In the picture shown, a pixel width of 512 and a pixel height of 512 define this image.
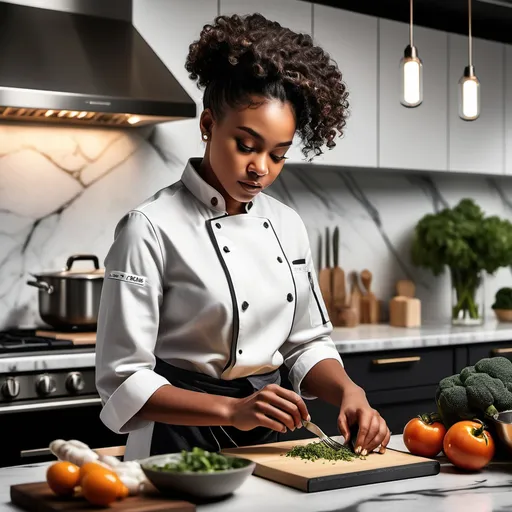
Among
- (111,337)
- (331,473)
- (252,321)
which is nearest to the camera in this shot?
(331,473)

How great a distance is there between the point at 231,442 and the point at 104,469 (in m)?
0.53

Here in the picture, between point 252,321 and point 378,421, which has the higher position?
point 252,321

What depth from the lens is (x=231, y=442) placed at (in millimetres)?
1764

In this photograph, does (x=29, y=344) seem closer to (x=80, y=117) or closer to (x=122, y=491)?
(x=80, y=117)

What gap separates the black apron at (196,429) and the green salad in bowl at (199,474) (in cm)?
37

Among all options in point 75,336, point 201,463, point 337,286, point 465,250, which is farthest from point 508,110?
point 201,463

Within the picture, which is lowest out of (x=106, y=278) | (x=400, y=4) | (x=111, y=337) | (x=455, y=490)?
(x=455, y=490)

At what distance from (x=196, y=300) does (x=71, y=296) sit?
4.89 ft

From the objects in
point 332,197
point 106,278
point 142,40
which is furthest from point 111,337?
point 332,197

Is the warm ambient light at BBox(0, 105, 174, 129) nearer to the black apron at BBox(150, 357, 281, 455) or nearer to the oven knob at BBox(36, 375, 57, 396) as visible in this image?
the oven knob at BBox(36, 375, 57, 396)

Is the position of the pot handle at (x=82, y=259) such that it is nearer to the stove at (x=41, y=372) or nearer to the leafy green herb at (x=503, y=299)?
the stove at (x=41, y=372)

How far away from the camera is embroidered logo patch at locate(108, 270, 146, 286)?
160 cm

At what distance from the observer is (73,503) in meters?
1.28

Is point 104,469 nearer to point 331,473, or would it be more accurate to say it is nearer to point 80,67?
point 331,473
